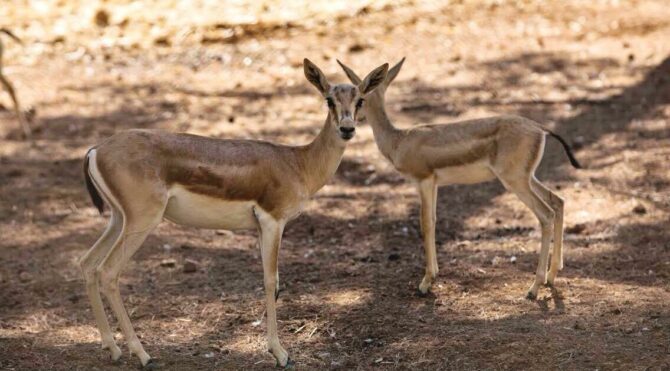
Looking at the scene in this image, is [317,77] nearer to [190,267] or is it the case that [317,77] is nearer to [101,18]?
[190,267]

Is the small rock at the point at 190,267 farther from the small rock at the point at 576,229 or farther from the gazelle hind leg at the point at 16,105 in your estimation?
the gazelle hind leg at the point at 16,105

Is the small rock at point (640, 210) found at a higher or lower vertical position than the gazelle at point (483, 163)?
lower

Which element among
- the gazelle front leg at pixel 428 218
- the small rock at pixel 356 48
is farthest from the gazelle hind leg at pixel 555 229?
the small rock at pixel 356 48

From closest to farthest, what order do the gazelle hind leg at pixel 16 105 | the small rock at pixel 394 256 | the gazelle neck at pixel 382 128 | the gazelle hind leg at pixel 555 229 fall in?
the gazelle hind leg at pixel 555 229, the gazelle neck at pixel 382 128, the small rock at pixel 394 256, the gazelle hind leg at pixel 16 105

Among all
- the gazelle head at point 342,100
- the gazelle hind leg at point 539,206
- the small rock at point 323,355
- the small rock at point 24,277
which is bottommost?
the small rock at point 24,277

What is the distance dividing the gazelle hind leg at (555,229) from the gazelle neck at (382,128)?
1.19 meters

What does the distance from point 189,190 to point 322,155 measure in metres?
1.09

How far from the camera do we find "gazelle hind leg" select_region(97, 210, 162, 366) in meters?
6.41

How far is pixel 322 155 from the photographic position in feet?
23.6

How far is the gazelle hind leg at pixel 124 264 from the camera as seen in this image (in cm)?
641

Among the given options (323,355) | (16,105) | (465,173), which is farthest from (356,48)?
(323,355)

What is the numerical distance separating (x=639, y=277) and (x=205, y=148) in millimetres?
3606

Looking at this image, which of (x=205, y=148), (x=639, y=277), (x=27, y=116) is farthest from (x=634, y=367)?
(x=27, y=116)

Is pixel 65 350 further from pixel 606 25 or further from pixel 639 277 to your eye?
pixel 606 25
